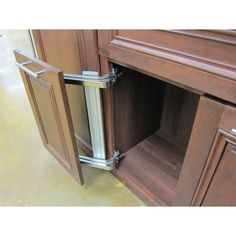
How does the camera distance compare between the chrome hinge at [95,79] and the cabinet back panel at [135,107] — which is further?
the cabinet back panel at [135,107]

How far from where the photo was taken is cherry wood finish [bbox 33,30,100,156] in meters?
0.86

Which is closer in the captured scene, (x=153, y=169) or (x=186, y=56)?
(x=186, y=56)

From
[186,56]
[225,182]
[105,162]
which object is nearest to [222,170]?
[225,182]

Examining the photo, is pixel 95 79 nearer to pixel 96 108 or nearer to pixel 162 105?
pixel 96 108

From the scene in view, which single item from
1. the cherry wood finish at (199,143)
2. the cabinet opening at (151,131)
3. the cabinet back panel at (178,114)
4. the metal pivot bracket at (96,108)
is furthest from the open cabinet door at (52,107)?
the cabinet back panel at (178,114)

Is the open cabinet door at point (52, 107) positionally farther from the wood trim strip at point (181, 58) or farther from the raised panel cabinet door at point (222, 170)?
the raised panel cabinet door at point (222, 170)

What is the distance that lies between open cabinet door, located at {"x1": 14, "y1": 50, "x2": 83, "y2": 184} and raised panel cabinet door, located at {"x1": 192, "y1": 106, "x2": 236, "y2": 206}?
1.94 feet

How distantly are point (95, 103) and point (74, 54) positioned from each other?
0.86 feet

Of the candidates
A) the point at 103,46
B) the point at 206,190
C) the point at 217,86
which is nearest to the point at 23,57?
the point at 103,46

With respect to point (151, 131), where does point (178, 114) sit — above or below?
above

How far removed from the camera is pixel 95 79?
89cm

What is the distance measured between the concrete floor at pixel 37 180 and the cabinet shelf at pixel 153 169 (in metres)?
0.10

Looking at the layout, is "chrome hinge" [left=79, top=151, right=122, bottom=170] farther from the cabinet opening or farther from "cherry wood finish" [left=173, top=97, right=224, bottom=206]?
"cherry wood finish" [left=173, top=97, right=224, bottom=206]

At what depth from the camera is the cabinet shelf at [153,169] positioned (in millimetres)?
1132
